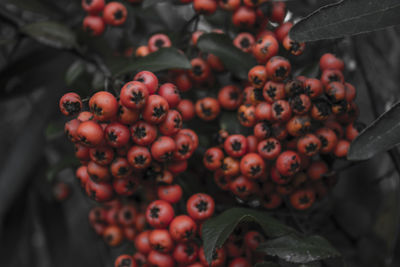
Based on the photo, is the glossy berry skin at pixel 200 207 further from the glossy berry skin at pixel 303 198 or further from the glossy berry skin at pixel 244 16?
the glossy berry skin at pixel 244 16

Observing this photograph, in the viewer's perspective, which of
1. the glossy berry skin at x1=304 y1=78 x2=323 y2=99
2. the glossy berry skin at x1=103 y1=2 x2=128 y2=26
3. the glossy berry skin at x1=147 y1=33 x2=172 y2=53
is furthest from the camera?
the glossy berry skin at x1=103 y1=2 x2=128 y2=26

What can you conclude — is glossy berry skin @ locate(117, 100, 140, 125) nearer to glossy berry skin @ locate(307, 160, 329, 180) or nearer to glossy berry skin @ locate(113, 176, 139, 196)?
glossy berry skin @ locate(113, 176, 139, 196)

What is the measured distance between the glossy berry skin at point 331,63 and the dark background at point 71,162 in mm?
342

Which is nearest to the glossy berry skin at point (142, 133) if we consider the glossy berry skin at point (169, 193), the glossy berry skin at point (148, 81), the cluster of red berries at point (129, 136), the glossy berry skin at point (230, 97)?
the cluster of red berries at point (129, 136)

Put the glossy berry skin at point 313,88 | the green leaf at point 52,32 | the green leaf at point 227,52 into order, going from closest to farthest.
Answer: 1. the glossy berry skin at point 313,88
2. the green leaf at point 227,52
3. the green leaf at point 52,32

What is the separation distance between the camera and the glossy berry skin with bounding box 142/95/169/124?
4.23ft

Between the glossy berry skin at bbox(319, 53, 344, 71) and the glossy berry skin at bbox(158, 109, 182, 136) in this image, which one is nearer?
the glossy berry skin at bbox(158, 109, 182, 136)

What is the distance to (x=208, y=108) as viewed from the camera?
1690 mm

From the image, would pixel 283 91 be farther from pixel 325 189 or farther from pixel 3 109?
pixel 3 109

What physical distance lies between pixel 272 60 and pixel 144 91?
1.54 feet

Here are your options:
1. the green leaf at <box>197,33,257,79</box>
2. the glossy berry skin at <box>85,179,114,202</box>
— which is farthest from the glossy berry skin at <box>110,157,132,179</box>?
the green leaf at <box>197,33,257,79</box>

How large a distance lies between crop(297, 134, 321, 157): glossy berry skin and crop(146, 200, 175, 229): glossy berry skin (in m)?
0.52

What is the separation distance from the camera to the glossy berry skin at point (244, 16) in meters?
1.64

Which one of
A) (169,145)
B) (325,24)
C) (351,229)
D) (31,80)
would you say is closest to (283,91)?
(325,24)
